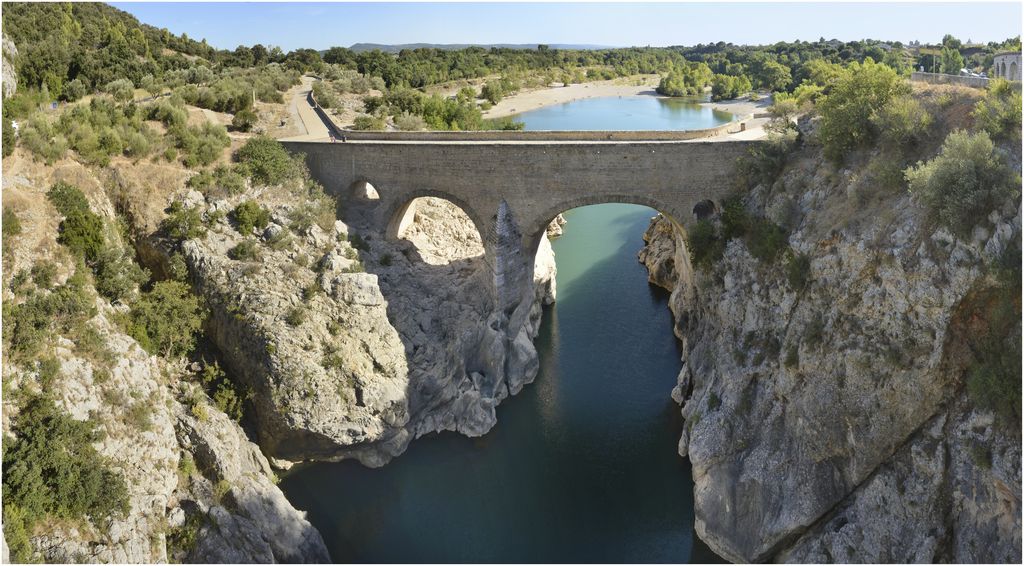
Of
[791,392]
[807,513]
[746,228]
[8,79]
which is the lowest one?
[807,513]

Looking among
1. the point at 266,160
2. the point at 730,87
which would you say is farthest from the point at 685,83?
the point at 266,160

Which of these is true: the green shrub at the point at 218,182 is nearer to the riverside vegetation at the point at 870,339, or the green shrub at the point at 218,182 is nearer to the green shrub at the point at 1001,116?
the riverside vegetation at the point at 870,339

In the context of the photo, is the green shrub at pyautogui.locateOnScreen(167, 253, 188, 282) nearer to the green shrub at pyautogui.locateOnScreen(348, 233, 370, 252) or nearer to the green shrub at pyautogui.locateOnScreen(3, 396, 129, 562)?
the green shrub at pyautogui.locateOnScreen(348, 233, 370, 252)

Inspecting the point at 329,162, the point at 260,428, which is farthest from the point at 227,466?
the point at 329,162

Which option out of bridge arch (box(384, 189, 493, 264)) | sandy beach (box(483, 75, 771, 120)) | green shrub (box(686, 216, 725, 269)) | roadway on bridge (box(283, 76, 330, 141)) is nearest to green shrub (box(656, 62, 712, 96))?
sandy beach (box(483, 75, 771, 120))

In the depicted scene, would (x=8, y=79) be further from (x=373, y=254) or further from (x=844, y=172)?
(x=844, y=172)

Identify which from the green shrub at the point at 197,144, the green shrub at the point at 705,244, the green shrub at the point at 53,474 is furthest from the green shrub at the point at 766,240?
the green shrub at the point at 197,144
